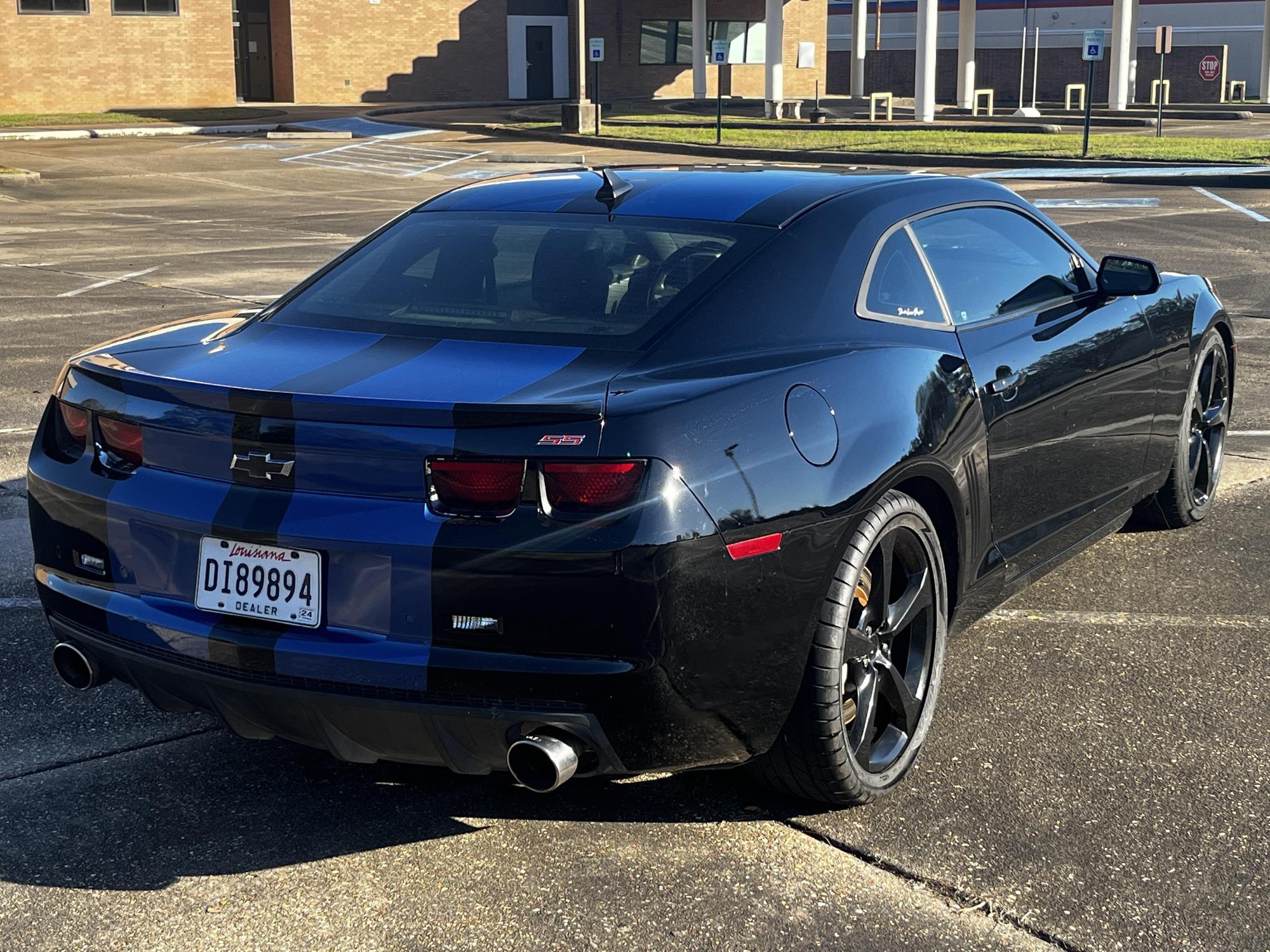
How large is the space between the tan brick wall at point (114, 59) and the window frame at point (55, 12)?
46 mm

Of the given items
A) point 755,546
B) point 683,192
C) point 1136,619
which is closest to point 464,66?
point 1136,619

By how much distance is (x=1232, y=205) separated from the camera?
21.2 metres

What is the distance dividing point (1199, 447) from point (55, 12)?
138 feet

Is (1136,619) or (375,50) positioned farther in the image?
(375,50)

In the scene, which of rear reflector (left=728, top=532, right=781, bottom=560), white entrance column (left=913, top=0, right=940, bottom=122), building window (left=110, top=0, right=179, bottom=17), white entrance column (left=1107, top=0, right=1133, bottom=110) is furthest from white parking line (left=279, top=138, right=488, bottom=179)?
rear reflector (left=728, top=532, right=781, bottom=560)

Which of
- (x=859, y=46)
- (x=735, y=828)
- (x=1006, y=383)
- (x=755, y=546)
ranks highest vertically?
(x=859, y=46)

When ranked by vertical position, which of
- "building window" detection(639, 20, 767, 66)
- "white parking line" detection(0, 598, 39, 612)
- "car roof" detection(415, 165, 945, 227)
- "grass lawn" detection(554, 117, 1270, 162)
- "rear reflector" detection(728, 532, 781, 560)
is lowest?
"white parking line" detection(0, 598, 39, 612)

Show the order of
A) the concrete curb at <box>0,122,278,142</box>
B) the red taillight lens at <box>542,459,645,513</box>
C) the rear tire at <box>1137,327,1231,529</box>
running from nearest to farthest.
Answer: the red taillight lens at <box>542,459,645,513</box>
the rear tire at <box>1137,327,1231,529</box>
the concrete curb at <box>0,122,278,142</box>

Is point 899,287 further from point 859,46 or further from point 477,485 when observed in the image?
point 859,46

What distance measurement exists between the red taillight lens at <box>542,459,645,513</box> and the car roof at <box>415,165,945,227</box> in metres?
1.22

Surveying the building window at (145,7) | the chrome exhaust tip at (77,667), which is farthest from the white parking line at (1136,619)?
the building window at (145,7)

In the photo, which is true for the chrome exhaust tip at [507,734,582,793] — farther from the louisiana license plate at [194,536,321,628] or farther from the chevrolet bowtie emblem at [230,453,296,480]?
the chevrolet bowtie emblem at [230,453,296,480]

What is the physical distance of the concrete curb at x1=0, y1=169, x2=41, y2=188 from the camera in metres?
25.1

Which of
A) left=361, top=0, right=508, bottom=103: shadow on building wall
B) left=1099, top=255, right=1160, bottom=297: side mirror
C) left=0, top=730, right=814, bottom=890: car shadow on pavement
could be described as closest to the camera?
left=0, top=730, right=814, bottom=890: car shadow on pavement
